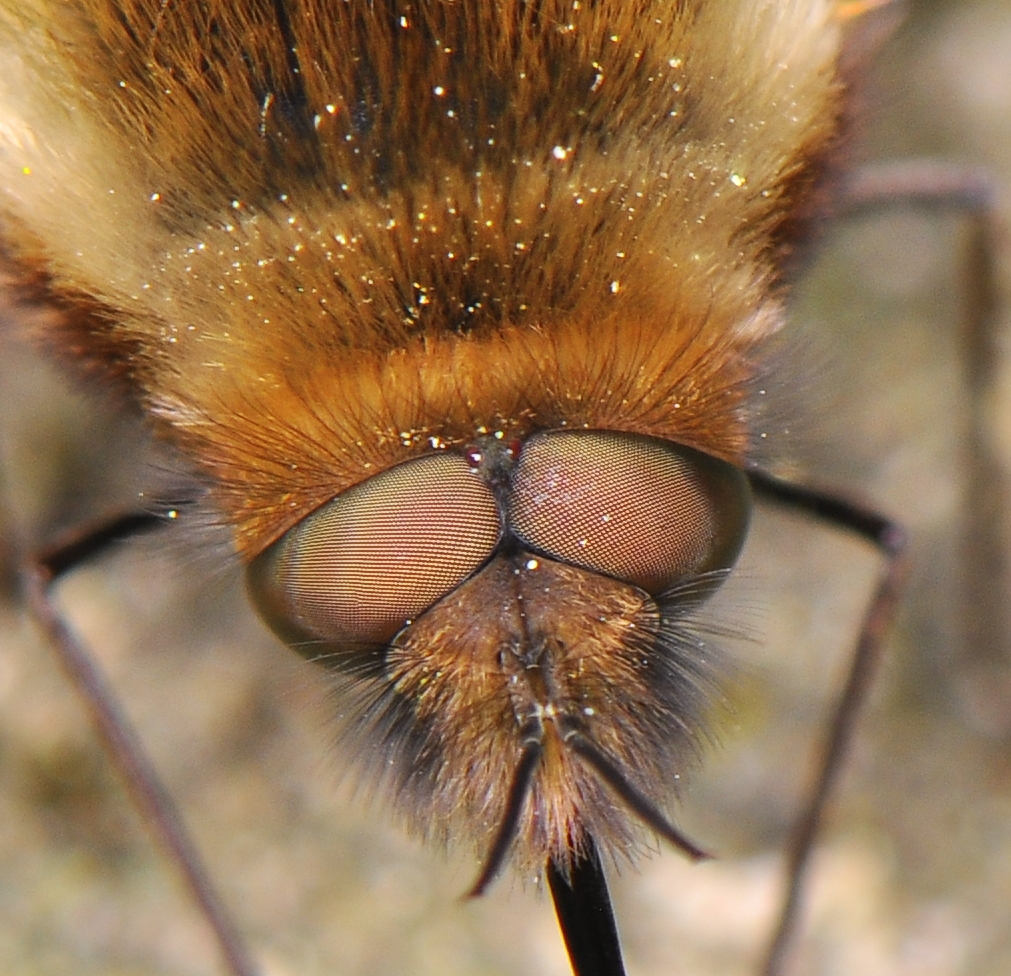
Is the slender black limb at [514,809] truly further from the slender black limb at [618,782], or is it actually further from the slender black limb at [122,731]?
the slender black limb at [122,731]

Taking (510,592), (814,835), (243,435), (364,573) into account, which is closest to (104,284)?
(243,435)

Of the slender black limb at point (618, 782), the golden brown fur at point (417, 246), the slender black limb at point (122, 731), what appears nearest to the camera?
the slender black limb at point (618, 782)

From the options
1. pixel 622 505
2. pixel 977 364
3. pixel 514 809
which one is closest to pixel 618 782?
pixel 514 809

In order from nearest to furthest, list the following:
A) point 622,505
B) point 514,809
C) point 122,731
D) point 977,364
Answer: point 514,809
point 622,505
point 122,731
point 977,364

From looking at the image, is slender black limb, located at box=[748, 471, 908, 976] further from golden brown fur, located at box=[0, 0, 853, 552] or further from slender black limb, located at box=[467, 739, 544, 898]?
slender black limb, located at box=[467, 739, 544, 898]

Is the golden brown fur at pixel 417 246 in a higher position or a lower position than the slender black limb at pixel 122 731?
higher

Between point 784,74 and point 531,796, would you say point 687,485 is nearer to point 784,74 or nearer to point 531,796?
point 531,796

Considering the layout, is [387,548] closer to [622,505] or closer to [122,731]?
[622,505]

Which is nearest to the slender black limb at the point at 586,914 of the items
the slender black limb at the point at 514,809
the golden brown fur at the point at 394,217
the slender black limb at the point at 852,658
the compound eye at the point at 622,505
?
the slender black limb at the point at 514,809
